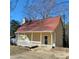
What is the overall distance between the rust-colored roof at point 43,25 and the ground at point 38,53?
0.71 feet

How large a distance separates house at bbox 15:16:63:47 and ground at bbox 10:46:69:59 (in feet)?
0.19

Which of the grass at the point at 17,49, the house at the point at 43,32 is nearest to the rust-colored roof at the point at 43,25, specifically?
the house at the point at 43,32

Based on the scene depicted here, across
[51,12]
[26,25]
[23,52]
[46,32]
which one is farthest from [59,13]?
[23,52]

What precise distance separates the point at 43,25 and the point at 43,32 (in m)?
0.08

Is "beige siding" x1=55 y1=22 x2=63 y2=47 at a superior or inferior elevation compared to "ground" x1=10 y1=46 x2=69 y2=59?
superior

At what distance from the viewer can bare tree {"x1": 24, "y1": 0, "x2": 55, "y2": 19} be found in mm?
2119

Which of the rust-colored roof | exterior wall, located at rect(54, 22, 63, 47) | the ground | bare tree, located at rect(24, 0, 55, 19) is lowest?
the ground

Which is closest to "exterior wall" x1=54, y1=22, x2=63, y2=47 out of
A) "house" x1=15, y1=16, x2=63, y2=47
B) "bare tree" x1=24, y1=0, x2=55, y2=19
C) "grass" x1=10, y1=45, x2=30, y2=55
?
"house" x1=15, y1=16, x2=63, y2=47

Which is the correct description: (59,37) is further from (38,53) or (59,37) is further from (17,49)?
(17,49)

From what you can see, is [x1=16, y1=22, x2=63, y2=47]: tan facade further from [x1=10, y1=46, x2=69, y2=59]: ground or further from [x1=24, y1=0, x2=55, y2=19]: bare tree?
[x1=24, y1=0, x2=55, y2=19]: bare tree

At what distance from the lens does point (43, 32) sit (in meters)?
2.09

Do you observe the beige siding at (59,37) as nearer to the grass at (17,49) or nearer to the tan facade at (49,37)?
the tan facade at (49,37)

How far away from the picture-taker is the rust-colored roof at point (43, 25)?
82.5 inches
